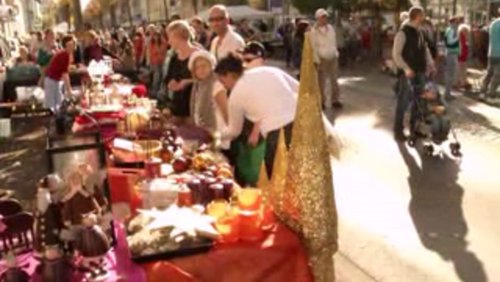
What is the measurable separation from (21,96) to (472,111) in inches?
323

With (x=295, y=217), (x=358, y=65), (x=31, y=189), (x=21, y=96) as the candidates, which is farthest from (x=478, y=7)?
(x=295, y=217)

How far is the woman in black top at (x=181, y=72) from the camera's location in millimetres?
5402

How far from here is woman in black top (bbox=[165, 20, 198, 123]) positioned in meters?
5.40

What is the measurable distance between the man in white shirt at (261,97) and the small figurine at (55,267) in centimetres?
198

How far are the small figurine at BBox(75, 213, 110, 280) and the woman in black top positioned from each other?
299 cm

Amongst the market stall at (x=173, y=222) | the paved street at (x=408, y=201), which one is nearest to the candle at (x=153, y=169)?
the market stall at (x=173, y=222)

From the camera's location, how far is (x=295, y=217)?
278 cm

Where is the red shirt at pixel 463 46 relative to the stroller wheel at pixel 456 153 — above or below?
above

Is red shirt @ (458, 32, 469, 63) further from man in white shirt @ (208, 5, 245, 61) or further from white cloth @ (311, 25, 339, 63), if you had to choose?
man in white shirt @ (208, 5, 245, 61)

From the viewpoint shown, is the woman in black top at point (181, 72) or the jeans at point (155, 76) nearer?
the woman in black top at point (181, 72)

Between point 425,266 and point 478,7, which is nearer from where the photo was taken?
point 425,266

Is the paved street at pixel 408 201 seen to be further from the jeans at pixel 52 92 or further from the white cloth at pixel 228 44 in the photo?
the white cloth at pixel 228 44

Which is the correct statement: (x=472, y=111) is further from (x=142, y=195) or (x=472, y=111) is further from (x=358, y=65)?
(x=358, y=65)

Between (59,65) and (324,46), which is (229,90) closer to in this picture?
(59,65)
